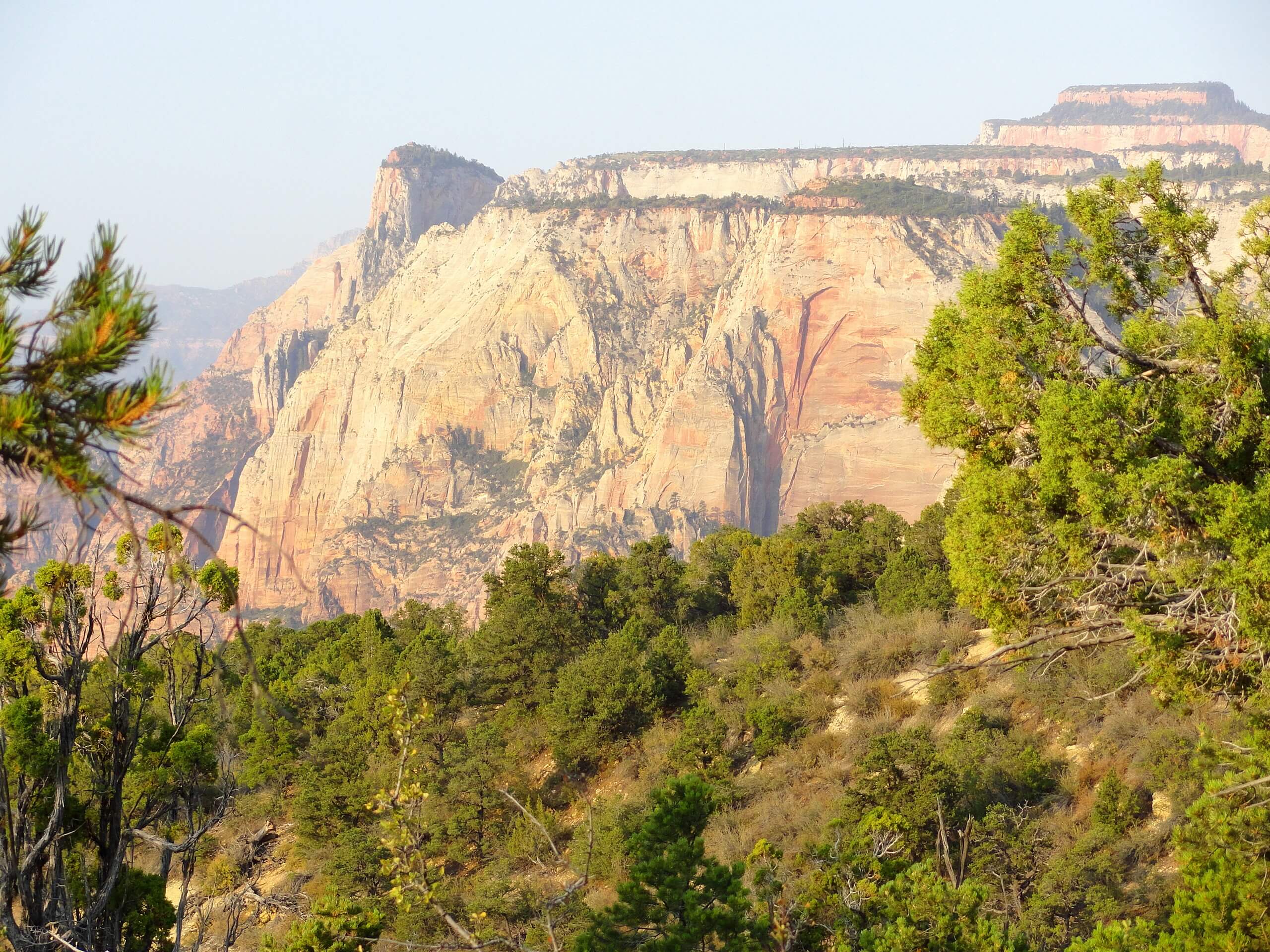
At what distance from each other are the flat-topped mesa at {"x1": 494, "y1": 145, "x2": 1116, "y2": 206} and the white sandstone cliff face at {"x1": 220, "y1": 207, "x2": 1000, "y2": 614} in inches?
1373

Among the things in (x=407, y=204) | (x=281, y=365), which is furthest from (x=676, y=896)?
(x=407, y=204)

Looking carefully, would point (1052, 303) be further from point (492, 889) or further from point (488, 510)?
point (488, 510)

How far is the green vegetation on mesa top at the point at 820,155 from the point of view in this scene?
164875 millimetres

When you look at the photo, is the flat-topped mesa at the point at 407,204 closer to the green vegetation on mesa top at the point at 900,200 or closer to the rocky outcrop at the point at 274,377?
the rocky outcrop at the point at 274,377

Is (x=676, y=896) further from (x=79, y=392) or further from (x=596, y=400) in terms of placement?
(x=596, y=400)

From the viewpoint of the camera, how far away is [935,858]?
15.4 metres

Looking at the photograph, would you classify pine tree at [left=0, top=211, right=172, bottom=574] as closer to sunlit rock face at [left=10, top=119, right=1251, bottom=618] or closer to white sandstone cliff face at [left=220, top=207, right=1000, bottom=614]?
sunlit rock face at [left=10, top=119, right=1251, bottom=618]

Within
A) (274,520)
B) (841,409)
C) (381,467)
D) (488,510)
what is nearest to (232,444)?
(274,520)

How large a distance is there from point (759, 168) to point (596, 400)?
70.5 m

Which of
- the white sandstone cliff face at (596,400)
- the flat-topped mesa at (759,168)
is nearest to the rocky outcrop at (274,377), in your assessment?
the white sandstone cliff face at (596,400)

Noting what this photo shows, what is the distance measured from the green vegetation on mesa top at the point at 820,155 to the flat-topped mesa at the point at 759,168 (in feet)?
0.57

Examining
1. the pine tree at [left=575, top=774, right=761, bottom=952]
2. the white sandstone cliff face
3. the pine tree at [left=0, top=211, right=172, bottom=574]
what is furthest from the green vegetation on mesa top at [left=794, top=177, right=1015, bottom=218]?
the pine tree at [left=0, top=211, right=172, bottom=574]

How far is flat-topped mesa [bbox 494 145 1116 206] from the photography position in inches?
6344

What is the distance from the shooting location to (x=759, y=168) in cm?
16875
